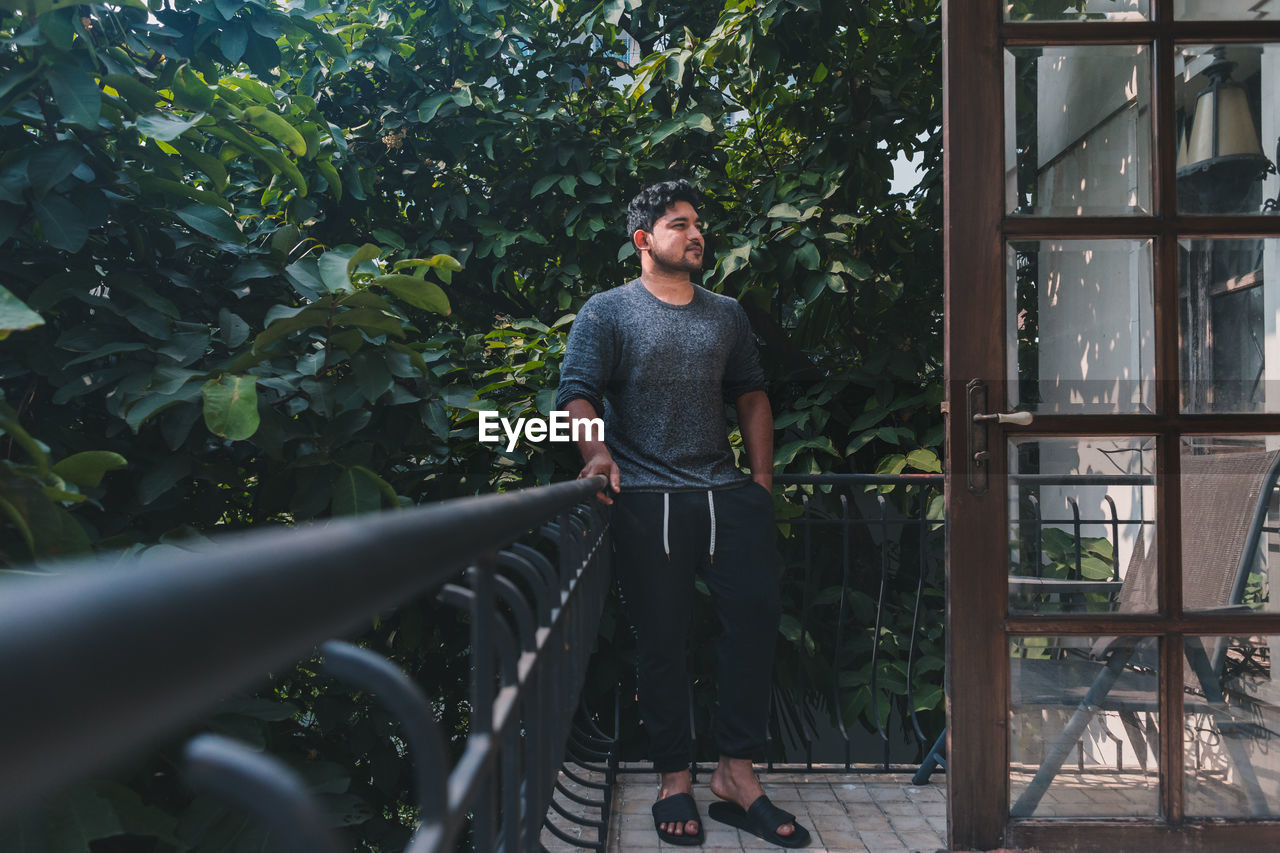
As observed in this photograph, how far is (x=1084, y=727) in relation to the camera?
2.03m

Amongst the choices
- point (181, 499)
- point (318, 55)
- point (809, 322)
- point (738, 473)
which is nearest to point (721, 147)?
point (809, 322)

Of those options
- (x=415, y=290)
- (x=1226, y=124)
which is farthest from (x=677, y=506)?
(x=1226, y=124)

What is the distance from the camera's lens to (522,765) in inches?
44.4

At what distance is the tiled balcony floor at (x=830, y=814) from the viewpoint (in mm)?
2359

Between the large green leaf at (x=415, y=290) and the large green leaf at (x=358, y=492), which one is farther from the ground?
the large green leaf at (x=415, y=290)

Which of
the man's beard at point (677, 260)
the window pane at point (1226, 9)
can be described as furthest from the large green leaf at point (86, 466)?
the window pane at point (1226, 9)

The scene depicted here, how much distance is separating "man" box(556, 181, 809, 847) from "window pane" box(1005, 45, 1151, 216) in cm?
75

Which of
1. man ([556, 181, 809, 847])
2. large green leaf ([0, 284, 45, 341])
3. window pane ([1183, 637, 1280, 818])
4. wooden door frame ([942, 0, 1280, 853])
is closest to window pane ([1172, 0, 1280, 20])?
wooden door frame ([942, 0, 1280, 853])

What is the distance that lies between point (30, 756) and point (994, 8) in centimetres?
222

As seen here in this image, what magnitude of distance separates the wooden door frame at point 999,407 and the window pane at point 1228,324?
0.09ft

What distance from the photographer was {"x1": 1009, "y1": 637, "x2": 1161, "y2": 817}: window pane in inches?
78.9

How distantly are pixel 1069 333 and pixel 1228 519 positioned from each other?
0.50 m

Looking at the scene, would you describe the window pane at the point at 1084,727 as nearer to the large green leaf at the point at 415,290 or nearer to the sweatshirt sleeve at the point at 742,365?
the sweatshirt sleeve at the point at 742,365

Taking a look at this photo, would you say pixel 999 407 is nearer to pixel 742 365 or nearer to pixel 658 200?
pixel 742 365
